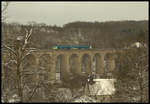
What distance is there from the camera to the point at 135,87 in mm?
7391

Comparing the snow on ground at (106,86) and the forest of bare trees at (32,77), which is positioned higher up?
the forest of bare trees at (32,77)

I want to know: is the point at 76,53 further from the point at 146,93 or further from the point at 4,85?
the point at 4,85

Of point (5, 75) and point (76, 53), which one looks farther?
point (76, 53)

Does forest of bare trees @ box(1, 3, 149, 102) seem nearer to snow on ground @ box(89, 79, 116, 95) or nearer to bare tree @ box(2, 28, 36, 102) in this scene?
bare tree @ box(2, 28, 36, 102)

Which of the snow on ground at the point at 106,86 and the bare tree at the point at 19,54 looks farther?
the snow on ground at the point at 106,86

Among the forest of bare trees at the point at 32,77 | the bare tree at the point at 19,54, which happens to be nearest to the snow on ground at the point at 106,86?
the forest of bare trees at the point at 32,77

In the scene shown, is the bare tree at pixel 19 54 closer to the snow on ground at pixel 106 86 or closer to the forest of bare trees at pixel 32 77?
the forest of bare trees at pixel 32 77

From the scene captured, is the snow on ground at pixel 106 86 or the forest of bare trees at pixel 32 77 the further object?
the snow on ground at pixel 106 86

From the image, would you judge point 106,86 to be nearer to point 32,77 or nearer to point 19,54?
point 32,77

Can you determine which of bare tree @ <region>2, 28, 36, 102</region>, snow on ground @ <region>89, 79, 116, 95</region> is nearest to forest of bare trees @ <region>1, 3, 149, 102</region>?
bare tree @ <region>2, 28, 36, 102</region>

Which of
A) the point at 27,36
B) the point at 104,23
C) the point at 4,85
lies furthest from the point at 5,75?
the point at 104,23

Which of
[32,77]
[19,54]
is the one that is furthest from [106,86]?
[19,54]

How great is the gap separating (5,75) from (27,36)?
772mm

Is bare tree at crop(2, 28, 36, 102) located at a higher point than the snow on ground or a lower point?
higher
